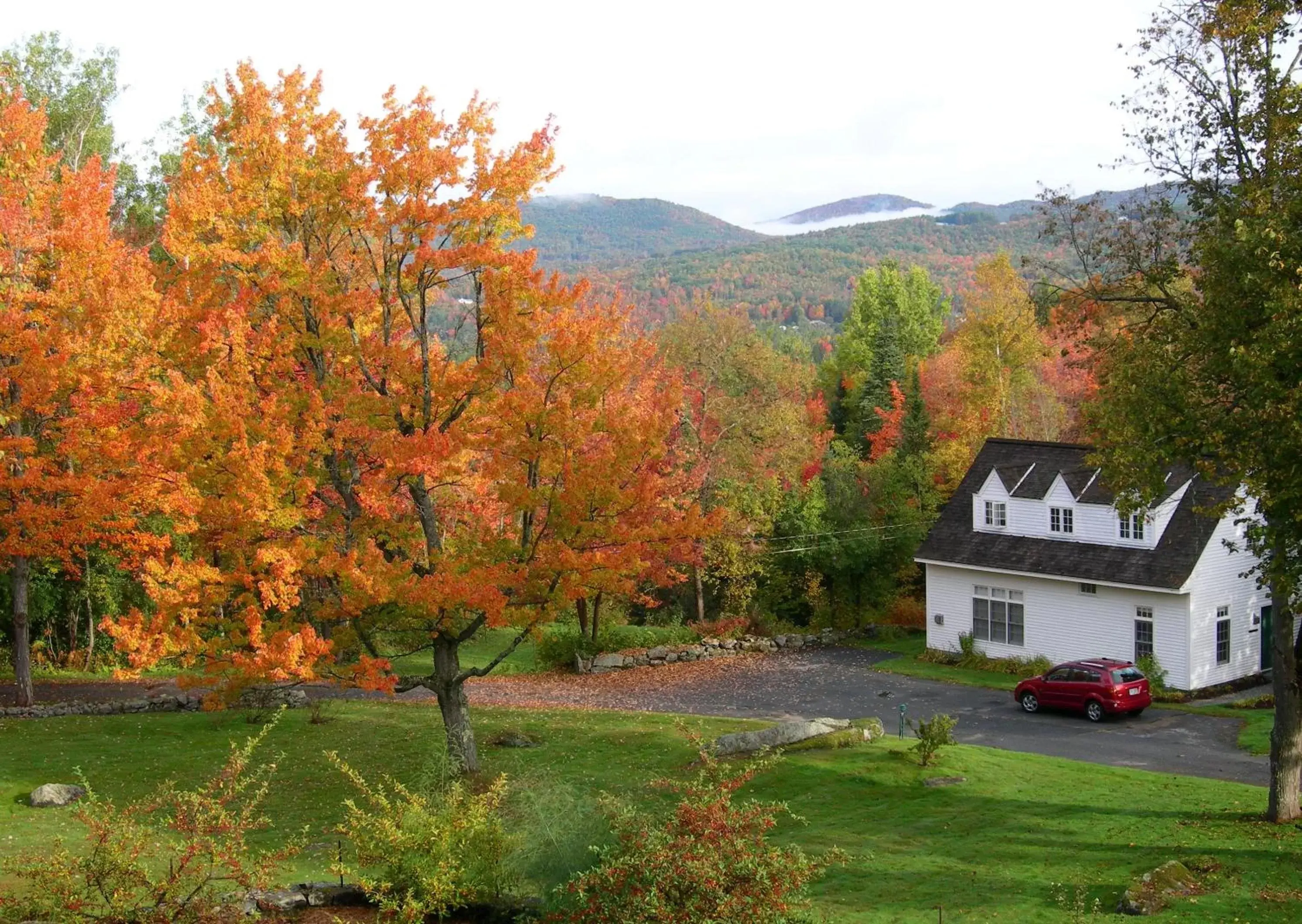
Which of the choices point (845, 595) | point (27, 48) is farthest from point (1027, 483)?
point (27, 48)

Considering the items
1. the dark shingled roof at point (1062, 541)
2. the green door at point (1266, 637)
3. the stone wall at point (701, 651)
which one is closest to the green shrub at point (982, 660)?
the dark shingled roof at point (1062, 541)

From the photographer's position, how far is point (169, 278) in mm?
22219

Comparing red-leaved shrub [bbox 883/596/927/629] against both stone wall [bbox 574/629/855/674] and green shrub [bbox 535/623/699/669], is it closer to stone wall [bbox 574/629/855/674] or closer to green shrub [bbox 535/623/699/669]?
stone wall [bbox 574/629/855/674]

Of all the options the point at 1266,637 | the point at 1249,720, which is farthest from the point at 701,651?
the point at 1249,720

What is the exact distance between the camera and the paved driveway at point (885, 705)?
24219 mm

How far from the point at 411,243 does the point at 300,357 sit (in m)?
2.89

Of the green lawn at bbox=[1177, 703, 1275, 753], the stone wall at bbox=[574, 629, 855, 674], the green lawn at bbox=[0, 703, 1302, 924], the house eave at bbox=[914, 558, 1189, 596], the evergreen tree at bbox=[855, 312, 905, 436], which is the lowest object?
the stone wall at bbox=[574, 629, 855, 674]

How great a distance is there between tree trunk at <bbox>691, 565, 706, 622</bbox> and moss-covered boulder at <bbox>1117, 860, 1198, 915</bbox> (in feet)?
97.1

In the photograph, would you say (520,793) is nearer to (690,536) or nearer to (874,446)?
(690,536)

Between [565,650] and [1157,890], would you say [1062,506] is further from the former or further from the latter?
[1157,890]

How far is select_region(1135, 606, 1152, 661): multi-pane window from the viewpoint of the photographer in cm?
3197

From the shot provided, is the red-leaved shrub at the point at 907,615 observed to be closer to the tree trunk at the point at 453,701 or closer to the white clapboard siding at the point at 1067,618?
the white clapboard siding at the point at 1067,618

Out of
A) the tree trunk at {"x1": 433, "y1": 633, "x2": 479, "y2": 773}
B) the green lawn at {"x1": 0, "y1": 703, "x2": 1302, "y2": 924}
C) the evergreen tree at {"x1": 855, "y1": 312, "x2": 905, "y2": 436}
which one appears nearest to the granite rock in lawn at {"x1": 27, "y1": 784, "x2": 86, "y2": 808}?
the green lawn at {"x1": 0, "y1": 703, "x2": 1302, "y2": 924}

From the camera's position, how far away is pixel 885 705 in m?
31.0
